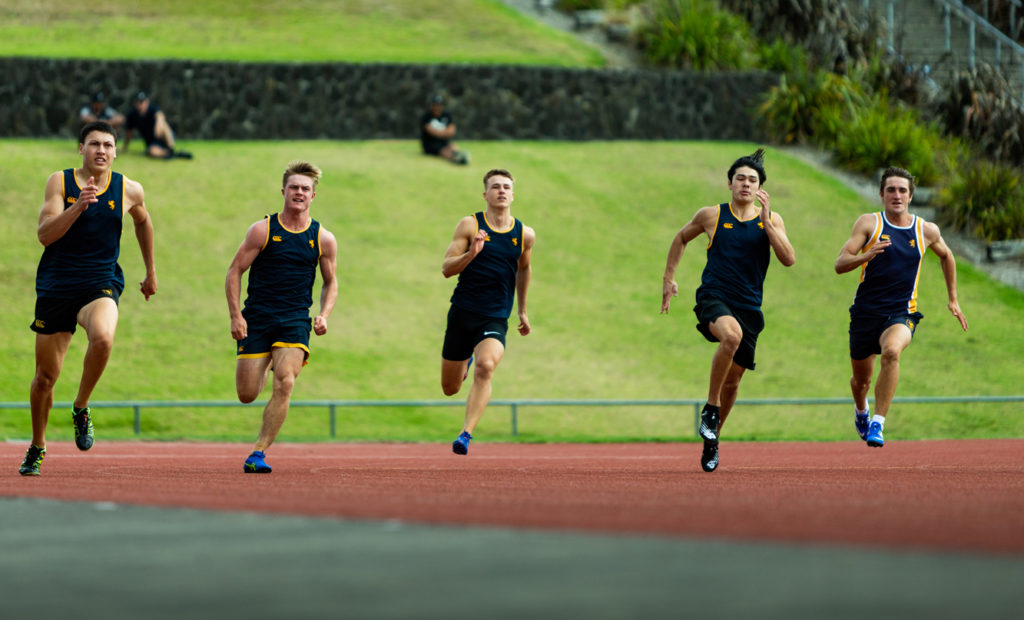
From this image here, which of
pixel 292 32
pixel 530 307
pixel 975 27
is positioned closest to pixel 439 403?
pixel 530 307

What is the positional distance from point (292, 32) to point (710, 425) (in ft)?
77.7

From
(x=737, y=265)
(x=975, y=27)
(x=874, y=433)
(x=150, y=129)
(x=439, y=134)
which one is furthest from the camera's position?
(x=975, y=27)

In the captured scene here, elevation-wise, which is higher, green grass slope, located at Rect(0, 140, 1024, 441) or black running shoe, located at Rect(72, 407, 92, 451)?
green grass slope, located at Rect(0, 140, 1024, 441)

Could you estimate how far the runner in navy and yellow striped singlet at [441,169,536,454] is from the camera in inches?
405

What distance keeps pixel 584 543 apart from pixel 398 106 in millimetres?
23817

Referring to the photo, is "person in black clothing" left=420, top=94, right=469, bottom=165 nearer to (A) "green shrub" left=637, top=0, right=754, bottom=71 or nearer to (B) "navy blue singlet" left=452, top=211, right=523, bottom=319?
(A) "green shrub" left=637, top=0, right=754, bottom=71

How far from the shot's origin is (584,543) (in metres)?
4.35

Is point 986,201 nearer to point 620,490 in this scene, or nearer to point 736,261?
point 736,261

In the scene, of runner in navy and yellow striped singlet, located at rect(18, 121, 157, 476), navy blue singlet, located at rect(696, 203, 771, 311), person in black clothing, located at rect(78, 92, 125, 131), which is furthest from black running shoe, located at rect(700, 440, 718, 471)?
person in black clothing, located at rect(78, 92, 125, 131)

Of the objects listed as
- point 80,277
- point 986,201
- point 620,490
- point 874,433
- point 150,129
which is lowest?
point 620,490

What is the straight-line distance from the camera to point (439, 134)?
25.4 metres

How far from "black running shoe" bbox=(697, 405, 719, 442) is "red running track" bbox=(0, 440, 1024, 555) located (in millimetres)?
308

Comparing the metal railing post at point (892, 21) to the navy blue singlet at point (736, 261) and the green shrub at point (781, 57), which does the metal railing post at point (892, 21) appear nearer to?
the green shrub at point (781, 57)

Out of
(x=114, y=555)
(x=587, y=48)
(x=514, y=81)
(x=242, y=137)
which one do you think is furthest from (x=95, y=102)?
(x=114, y=555)
